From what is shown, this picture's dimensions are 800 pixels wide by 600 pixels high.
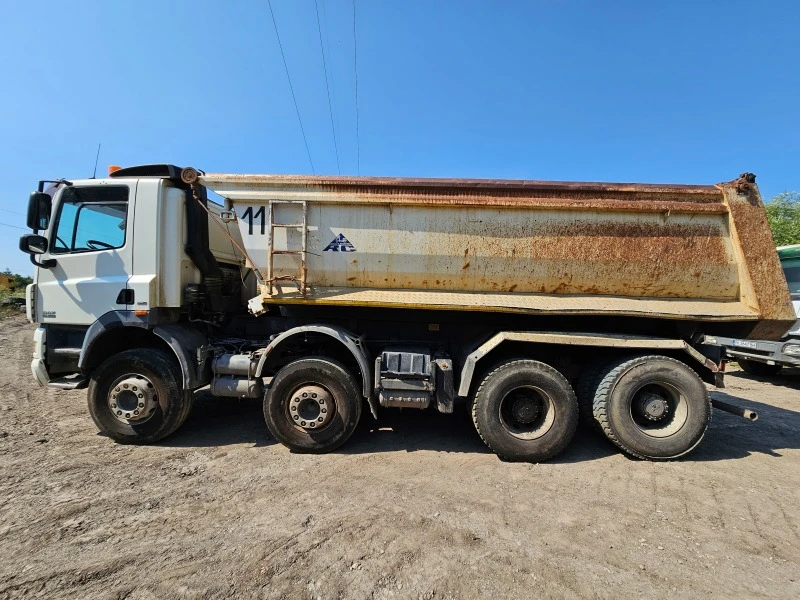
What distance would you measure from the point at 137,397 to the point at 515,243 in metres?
4.53

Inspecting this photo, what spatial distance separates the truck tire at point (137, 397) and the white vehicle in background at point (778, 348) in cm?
859

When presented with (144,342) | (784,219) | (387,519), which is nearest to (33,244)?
(144,342)

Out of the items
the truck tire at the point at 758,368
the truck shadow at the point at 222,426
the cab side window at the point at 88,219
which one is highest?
the cab side window at the point at 88,219

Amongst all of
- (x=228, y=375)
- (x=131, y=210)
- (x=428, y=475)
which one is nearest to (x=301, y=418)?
(x=228, y=375)

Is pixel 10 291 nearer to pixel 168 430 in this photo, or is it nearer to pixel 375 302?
pixel 168 430

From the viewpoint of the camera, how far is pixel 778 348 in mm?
7117

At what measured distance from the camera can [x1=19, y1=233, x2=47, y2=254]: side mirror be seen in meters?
3.95

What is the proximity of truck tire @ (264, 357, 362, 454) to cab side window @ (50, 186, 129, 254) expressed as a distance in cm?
260

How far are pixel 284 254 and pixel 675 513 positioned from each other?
436 centimetres

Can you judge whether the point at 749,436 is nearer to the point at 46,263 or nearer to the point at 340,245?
the point at 340,245

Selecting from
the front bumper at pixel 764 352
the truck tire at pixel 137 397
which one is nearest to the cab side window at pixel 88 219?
the truck tire at pixel 137 397

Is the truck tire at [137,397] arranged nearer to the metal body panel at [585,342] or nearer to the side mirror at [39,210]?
the side mirror at [39,210]

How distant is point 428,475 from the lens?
355 centimetres

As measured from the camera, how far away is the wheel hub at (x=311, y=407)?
395 centimetres
